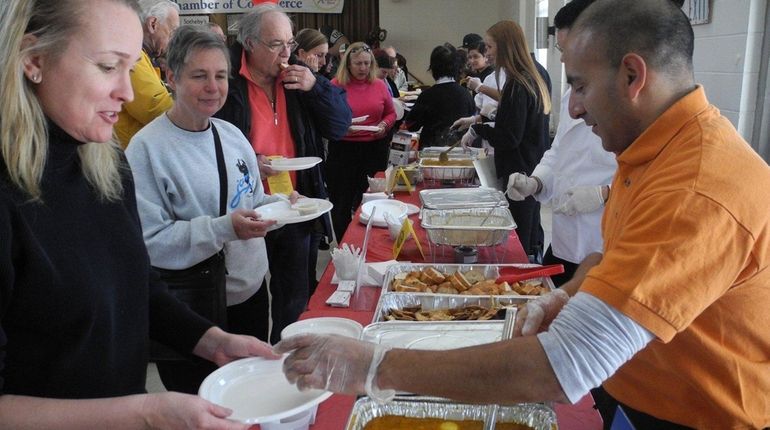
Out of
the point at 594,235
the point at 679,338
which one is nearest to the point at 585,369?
the point at 679,338

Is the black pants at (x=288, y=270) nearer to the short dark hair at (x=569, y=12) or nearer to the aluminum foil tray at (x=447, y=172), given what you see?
the aluminum foil tray at (x=447, y=172)

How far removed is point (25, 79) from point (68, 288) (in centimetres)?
29

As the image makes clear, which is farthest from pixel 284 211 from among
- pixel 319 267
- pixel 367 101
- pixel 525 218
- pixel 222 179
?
pixel 367 101

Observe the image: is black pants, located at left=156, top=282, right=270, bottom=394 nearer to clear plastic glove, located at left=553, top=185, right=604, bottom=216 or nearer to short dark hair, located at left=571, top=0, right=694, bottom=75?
clear plastic glove, located at left=553, top=185, right=604, bottom=216

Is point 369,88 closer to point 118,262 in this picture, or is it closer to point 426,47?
point 118,262

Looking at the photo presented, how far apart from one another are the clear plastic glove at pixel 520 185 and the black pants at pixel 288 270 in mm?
779

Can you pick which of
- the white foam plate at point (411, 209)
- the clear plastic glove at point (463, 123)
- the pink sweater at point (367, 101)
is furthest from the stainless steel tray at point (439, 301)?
the clear plastic glove at point (463, 123)

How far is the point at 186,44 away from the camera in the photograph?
1.60 meters

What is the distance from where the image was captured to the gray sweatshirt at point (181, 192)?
1.52 meters

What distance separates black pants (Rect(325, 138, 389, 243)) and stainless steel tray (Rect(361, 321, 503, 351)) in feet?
8.21

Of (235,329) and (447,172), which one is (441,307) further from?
(447,172)

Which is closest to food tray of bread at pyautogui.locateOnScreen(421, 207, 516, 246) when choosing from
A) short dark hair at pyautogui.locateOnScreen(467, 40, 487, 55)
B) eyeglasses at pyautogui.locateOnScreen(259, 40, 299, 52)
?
eyeglasses at pyautogui.locateOnScreen(259, 40, 299, 52)

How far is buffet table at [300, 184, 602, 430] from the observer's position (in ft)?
3.41

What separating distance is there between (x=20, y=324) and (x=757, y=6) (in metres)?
2.46
